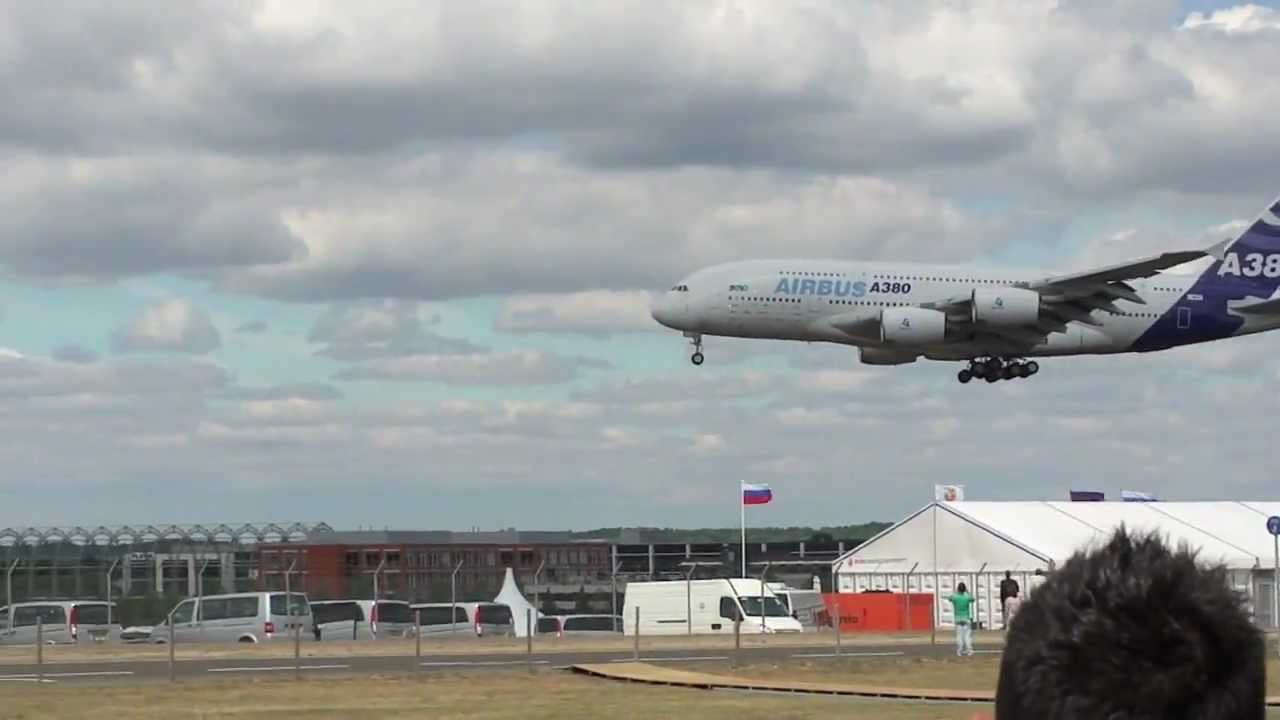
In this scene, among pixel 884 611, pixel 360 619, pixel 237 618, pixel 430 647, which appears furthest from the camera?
pixel 884 611

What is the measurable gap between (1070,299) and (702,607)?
14301 millimetres

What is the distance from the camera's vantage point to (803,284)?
196 ft

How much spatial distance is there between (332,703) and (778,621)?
97.7 feet

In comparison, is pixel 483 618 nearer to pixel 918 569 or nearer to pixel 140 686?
pixel 918 569

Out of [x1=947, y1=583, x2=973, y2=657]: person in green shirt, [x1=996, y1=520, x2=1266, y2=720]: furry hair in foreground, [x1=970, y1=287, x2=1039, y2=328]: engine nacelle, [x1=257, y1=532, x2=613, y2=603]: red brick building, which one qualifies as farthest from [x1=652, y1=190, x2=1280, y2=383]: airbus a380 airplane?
[x1=996, y1=520, x2=1266, y2=720]: furry hair in foreground

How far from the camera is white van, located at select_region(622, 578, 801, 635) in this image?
56.9m

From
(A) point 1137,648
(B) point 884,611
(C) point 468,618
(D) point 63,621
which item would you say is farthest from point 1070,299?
(A) point 1137,648

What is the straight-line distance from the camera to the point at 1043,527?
7012 cm

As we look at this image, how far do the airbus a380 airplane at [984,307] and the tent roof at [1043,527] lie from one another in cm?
607

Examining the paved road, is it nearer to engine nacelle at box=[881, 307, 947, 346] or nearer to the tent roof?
engine nacelle at box=[881, 307, 947, 346]

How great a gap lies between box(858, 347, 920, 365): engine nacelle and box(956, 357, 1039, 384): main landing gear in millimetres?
1937

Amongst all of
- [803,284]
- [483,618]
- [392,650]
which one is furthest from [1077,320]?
[392,650]

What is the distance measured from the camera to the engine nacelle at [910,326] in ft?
197

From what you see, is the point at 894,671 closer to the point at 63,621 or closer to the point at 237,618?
the point at 237,618
